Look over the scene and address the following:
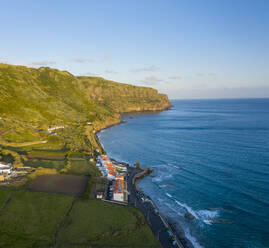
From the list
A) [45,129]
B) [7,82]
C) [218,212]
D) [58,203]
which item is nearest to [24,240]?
[58,203]

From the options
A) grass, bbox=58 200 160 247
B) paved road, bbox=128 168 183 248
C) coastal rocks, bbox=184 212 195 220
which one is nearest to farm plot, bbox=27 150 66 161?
paved road, bbox=128 168 183 248

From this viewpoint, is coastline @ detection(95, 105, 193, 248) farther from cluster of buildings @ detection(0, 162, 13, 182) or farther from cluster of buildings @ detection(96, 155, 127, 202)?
cluster of buildings @ detection(0, 162, 13, 182)

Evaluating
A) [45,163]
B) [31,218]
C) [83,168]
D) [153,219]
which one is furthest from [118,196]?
[45,163]

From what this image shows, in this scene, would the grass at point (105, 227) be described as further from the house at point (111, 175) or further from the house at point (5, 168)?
the house at point (5, 168)

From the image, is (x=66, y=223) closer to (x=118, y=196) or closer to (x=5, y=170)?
(x=118, y=196)

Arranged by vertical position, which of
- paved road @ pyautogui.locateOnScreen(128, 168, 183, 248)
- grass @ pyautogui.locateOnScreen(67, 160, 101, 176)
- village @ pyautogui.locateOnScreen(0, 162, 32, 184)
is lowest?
paved road @ pyautogui.locateOnScreen(128, 168, 183, 248)
